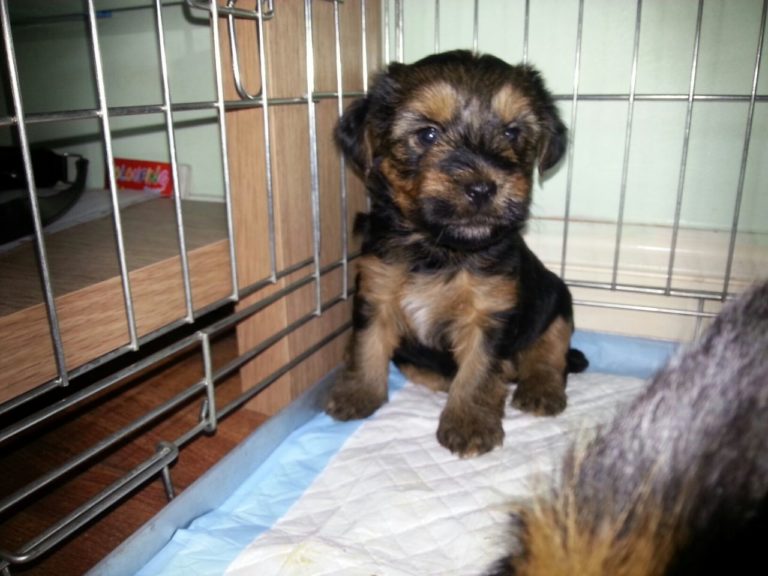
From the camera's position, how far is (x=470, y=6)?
7.18 ft

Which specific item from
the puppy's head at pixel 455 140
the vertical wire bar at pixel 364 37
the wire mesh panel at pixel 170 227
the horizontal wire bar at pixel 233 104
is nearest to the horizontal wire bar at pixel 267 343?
the wire mesh panel at pixel 170 227

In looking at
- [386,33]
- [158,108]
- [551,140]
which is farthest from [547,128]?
[158,108]

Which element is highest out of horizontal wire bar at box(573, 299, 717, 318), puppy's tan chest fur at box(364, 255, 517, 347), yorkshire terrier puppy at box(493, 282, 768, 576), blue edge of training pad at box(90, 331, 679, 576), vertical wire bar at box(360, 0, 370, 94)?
vertical wire bar at box(360, 0, 370, 94)

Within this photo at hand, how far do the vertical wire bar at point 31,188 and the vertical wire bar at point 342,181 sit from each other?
93 cm

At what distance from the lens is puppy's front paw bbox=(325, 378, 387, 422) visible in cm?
178

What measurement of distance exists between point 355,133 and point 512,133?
416mm

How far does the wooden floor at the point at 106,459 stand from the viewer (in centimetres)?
131

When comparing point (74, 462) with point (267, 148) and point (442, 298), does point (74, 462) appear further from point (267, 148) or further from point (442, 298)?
point (442, 298)

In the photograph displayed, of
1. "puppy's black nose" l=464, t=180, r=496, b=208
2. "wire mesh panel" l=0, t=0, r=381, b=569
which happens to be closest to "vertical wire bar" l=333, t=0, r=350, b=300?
"wire mesh panel" l=0, t=0, r=381, b=569

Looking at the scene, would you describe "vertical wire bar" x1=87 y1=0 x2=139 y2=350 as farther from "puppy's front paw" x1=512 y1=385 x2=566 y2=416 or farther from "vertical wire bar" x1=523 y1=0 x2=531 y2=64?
"vertical wire bar" x1=523 y1=0 x2=531 y2=64

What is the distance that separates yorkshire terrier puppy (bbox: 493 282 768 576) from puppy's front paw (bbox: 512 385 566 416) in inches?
47.2

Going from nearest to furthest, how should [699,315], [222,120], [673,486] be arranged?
[673,486] → [222,120] → [699,315]

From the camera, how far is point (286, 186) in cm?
166

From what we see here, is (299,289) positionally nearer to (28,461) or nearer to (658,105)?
Answer: (28,461)
